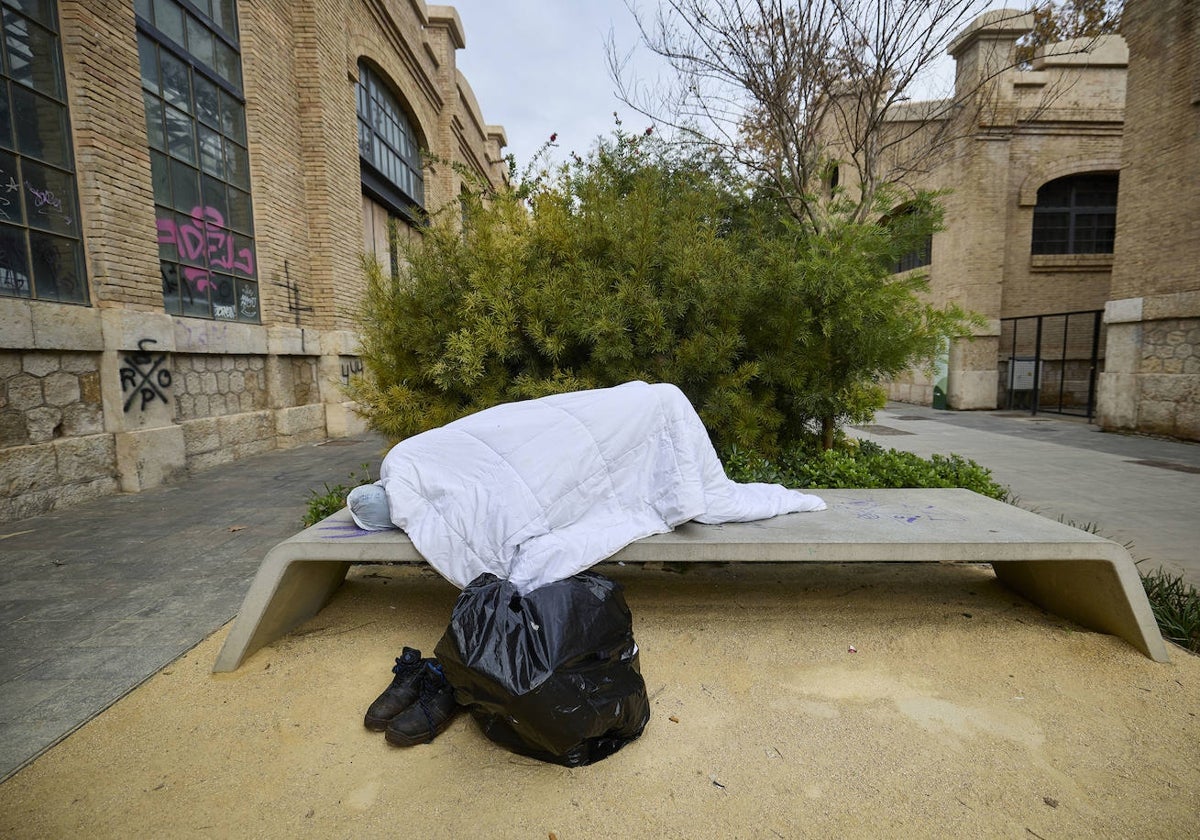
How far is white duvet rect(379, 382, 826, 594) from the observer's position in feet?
7.79

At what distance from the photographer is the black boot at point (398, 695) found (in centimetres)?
207

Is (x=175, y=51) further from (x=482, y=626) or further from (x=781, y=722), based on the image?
(x=781, y=722)

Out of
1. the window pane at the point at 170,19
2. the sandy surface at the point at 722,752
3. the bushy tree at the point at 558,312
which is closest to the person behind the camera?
the sandy surface at the point at 722,752

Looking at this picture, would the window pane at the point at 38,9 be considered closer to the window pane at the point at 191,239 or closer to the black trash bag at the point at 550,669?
the window pane at the point at 191,239

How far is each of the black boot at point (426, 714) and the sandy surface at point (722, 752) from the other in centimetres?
5

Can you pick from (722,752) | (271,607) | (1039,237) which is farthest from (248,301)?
(1039,237)

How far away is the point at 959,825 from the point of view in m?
1.63

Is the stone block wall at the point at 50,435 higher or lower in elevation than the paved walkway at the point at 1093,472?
higher

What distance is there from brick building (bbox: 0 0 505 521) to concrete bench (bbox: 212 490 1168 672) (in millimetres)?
2847

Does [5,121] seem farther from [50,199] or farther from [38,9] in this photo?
[38,9]

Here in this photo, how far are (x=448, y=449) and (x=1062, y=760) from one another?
2503mm

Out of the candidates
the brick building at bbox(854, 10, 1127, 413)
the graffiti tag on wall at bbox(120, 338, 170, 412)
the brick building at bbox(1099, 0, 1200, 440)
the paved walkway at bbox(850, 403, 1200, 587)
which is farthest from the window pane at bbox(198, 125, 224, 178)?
the brick building at bbox(854, 10, 1127, 413)

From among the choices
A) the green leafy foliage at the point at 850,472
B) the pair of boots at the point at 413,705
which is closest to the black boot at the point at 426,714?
the pair of boots at the point at 413,705

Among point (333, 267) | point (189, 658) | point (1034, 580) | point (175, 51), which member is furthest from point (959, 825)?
point (333, 267)
